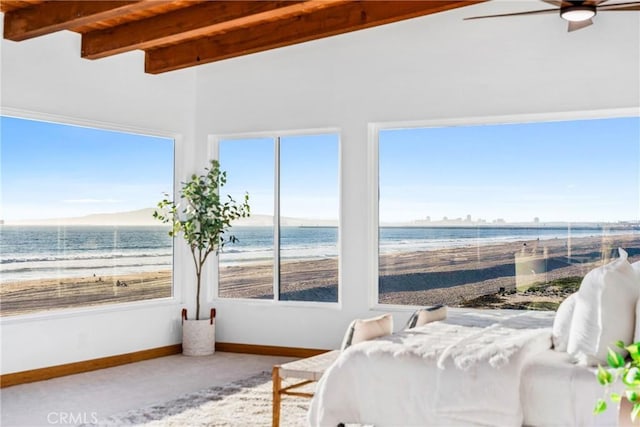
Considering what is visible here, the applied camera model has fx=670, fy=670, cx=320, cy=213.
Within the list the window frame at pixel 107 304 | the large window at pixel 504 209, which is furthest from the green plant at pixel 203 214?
the large window at pixel 504 209

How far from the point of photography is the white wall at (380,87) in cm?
542

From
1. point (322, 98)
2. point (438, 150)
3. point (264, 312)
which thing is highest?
point (322, 98)

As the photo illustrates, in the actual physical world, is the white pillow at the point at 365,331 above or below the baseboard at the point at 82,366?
above

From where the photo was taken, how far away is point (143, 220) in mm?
6582

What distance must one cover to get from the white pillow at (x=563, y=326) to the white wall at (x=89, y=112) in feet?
13.6

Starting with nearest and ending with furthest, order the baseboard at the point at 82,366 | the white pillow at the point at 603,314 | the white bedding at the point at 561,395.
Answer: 1. the white bedding at the point at 561,395
2. the white pillow at the point at 603,314
3. the baseboard at the point at 82,366

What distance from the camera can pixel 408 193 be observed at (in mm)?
6180

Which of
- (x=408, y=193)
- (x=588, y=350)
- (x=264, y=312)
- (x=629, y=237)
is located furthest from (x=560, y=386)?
(x=264, y=312)

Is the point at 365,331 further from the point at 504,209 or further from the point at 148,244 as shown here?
the point at 148,244

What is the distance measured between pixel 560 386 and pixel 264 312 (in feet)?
13.3

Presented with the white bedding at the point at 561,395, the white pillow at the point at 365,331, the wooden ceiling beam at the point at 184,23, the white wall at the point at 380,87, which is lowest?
the white bedding at the point at 561,395

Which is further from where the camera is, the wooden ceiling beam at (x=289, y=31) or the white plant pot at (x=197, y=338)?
the white plant pot at (x=197, y=338)

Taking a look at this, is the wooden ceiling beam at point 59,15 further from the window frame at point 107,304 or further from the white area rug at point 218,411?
the white area rug at point 218,411

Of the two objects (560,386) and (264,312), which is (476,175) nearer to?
(264,312)
